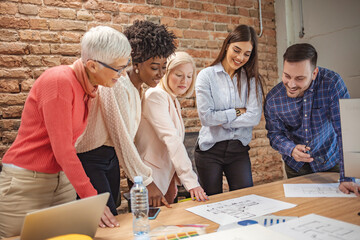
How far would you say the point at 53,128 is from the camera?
3.27 feet

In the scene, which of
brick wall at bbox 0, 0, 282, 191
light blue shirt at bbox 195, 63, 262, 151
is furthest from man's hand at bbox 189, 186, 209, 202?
brick wall at bbox 0, 0, 282, 191

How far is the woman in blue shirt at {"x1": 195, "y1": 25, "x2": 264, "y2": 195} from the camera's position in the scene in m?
1.87

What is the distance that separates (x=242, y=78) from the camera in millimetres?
2029

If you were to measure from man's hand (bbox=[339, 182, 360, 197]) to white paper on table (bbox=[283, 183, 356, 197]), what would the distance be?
0.02 metres

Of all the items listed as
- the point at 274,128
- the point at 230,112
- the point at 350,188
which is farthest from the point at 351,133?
the point at 230,112

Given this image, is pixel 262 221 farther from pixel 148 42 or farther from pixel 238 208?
pixel 148 42

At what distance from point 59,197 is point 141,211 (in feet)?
1.23

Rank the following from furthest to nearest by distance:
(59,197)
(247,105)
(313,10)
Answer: (313,10) → (247,105) → (59,197)

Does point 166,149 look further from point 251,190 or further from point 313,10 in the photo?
point 313,10

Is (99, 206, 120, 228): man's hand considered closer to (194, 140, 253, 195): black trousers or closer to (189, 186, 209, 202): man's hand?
(189, 186, 209, 202): man's hand

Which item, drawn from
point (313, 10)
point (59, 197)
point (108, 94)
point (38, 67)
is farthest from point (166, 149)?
point (313, 10)

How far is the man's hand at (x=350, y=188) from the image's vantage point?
1.32 meters

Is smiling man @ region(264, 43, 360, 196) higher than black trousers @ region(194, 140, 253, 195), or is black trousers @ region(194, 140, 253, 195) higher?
smiling man @ region(264, 43, 360, 196)

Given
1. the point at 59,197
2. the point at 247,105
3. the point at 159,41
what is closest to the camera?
the point at 59,197
